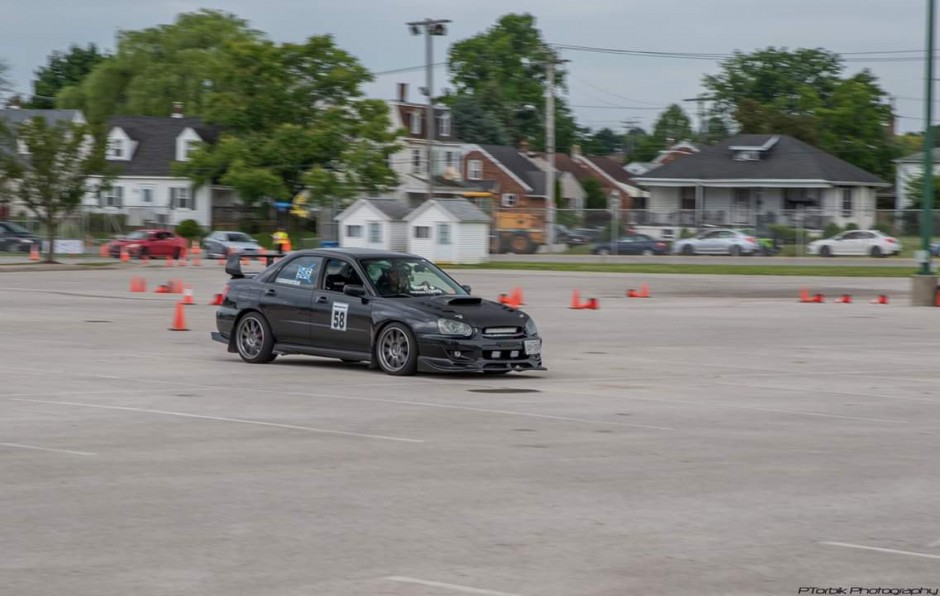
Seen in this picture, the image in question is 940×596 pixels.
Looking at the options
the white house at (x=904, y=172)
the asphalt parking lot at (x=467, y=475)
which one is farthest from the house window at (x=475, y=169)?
the asphalt parking lot at (x=467, y=475)

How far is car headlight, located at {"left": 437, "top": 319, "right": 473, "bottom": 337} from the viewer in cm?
1667

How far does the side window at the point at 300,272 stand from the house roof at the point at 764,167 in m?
73.3

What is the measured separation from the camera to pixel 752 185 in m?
90.1

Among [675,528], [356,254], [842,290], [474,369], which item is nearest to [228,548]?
[675,528]

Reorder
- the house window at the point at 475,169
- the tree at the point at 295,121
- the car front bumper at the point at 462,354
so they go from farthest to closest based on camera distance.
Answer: the house window at the point at 475,169
the tree at the point at 295,121
the car front bumper at the point at 462,354

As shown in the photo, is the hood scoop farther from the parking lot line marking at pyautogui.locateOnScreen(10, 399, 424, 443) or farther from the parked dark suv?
the parked dark suv

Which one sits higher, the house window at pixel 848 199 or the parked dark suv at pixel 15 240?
the house window at pixel 848 199

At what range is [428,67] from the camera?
213ft

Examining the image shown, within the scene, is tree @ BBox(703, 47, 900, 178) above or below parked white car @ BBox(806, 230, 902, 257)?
above

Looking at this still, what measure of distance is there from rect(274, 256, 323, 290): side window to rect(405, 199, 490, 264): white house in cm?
4382

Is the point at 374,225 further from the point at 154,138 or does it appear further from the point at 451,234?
the point at 154,138

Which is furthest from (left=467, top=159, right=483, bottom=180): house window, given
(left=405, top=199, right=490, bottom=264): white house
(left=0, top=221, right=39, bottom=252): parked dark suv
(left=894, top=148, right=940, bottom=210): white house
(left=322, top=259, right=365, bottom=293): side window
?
(left=322, top=259, right=365, bottom=293): side window

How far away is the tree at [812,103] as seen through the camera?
109 meters

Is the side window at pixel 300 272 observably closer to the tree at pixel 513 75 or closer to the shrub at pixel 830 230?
the shrub at pixel 830 230
